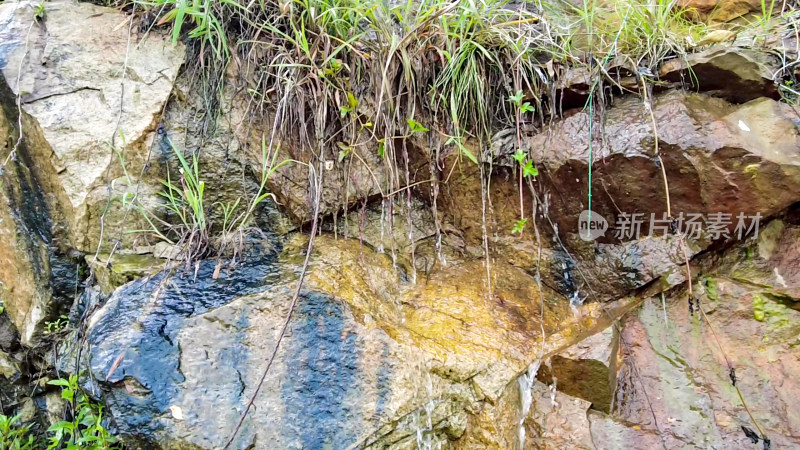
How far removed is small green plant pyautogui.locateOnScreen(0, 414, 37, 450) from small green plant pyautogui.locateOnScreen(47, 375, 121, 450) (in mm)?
250

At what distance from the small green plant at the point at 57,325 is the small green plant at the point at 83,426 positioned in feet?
1.15

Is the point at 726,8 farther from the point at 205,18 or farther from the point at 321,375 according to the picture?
the point at 321,375

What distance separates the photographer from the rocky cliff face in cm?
176

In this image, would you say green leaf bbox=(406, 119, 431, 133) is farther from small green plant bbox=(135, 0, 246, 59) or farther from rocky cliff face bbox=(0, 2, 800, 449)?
small green plant bbox=(135, 0, 246, 59)

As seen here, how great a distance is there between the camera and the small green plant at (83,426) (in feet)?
5.66

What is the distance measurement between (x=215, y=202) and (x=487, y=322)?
1346 millimetres

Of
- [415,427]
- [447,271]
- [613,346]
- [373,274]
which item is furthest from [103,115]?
[613,346]

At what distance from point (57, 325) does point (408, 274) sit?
1608mm

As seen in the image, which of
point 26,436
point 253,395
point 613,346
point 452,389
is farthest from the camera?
point 26,436

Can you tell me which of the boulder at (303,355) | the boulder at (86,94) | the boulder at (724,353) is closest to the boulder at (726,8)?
the boulder at (724,353)

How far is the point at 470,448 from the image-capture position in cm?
179

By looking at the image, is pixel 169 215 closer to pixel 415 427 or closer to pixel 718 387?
pixel 415 427

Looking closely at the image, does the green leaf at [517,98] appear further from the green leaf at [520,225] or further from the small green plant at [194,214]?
→ the small green plant at [194,214]

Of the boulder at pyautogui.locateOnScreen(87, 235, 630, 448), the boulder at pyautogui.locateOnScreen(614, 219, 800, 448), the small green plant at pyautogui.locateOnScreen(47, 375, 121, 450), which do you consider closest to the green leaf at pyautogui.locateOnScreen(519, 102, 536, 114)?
the boulder at pyautogui.locateOnScreen(87, 235, 630, 448)
